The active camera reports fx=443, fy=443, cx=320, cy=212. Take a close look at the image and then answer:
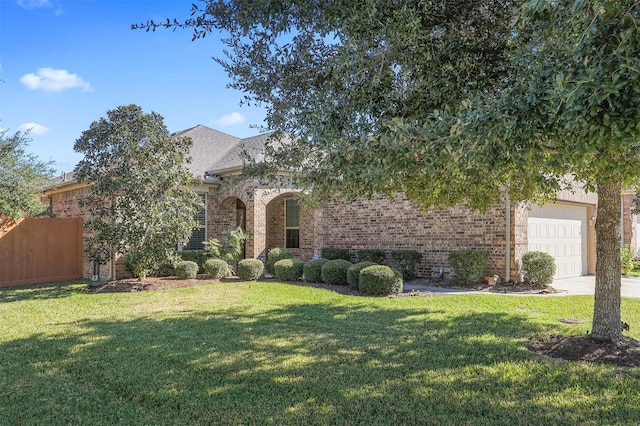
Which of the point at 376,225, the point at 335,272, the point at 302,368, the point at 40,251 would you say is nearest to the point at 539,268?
the point at 376,225

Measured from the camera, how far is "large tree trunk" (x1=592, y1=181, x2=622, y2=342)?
582cm

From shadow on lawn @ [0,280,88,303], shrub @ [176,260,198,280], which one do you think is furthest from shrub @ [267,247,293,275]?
shadow on lawn @ [0,280,88,303]

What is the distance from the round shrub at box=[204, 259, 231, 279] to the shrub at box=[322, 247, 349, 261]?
3.49 meters

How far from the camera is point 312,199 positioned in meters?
5.94

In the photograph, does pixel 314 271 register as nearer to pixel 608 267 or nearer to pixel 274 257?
pixel 274 257

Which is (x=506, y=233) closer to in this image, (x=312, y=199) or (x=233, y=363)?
(x=312, y=199)

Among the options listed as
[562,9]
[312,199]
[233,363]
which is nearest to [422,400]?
[233,363]

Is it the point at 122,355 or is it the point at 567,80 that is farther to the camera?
the point at 122,355

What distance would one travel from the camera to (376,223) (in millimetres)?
14789

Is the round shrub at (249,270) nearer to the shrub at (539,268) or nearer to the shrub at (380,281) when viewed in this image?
the shrub at (380,281)

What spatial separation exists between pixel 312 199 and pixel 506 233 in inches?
313

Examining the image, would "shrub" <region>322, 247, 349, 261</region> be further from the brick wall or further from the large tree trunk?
the large tree trunk

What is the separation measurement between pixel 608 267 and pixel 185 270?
427 inches

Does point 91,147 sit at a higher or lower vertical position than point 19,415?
higher
